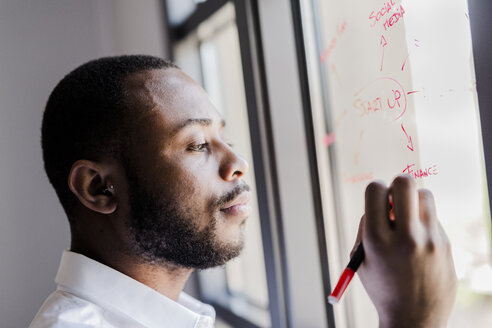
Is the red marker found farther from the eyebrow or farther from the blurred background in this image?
the eyebrow

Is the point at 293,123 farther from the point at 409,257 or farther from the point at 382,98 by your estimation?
the point at 409,257

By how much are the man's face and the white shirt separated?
0.07 meters

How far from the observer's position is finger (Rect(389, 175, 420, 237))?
493 millimetres

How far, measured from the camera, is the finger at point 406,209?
49 cm

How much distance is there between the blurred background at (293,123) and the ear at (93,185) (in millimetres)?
409

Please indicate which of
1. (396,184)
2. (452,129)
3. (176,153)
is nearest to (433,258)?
(396,184)

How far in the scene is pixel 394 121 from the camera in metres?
0.75

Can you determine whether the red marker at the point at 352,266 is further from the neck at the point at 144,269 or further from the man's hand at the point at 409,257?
the neck at the point at 144,269

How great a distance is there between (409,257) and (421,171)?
0.88 ft

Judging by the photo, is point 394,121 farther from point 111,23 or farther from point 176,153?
point 111,23

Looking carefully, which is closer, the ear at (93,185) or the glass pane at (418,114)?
the glass pane at (418,114)

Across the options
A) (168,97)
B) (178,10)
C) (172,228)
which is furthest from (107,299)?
(178,10)

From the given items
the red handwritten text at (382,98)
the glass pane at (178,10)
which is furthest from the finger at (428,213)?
the glass pane at (178,10)

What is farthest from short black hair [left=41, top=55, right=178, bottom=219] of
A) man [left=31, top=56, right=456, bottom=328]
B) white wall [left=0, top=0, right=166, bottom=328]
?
white wall [left=0, top=0, right=166, bottom=328]
